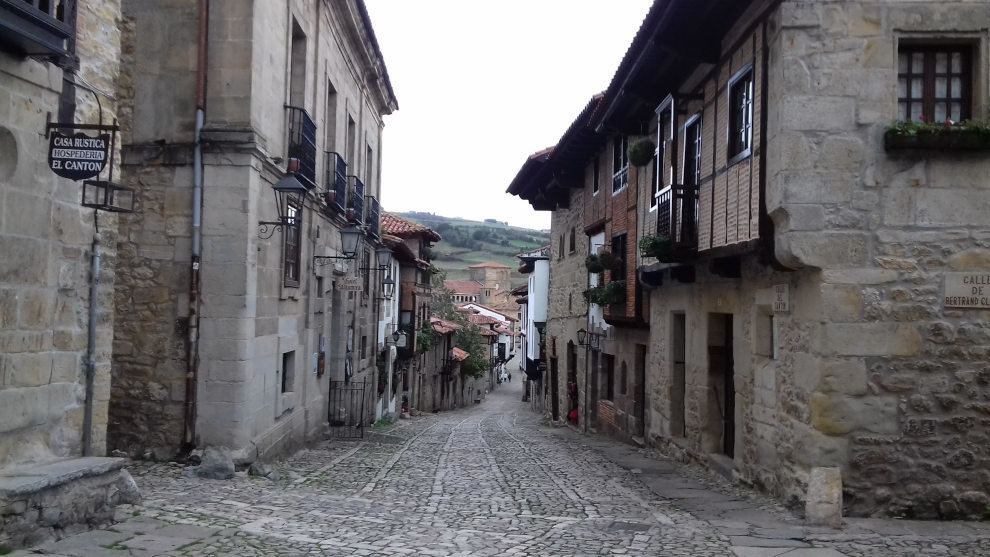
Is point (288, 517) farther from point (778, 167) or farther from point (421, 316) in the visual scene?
point (421, 316)

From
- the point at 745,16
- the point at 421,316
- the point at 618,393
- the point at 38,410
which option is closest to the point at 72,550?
the point at 38,410

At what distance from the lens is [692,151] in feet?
37.5

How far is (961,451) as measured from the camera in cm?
743

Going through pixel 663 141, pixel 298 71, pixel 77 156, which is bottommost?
pixel 77 156

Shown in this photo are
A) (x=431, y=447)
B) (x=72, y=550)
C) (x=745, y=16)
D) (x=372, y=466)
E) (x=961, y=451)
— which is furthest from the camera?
(x=431, y=447)

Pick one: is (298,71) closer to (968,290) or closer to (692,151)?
(692,151)

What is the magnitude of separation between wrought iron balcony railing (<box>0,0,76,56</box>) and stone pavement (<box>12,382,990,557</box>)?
135 inches

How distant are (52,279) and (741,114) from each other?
731 centimetres

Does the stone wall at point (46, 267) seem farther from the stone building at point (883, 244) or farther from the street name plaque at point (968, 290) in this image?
the street name plaque at point (968, 290)

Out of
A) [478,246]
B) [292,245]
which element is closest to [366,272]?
[292,245]

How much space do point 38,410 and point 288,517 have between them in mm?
2490

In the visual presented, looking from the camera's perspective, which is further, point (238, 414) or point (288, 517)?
point (238, 414)

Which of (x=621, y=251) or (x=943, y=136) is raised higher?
(x=943, y=136)

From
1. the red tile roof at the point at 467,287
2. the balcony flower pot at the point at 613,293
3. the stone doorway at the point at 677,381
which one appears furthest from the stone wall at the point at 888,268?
the red tile roof at the point at 467,287
